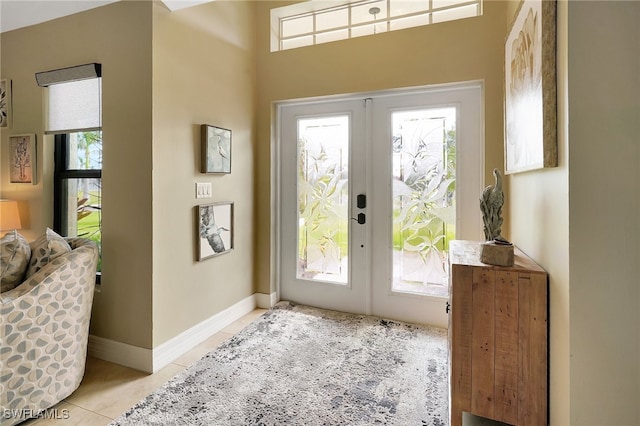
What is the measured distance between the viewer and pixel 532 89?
1530 mm

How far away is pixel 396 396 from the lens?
1.96m

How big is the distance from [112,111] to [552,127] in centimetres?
264

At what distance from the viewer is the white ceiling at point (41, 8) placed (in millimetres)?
2326

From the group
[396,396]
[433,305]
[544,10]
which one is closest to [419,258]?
[433,305]

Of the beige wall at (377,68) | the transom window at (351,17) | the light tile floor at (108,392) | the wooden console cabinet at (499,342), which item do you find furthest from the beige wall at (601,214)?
the transom window at (351,17)

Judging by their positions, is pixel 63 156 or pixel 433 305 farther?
pixel 433 305

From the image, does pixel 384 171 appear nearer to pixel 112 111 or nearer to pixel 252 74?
pixel 252 74

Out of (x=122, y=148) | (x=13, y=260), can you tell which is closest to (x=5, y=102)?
(x=122, y=148)

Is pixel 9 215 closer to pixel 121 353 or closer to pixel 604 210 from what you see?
pixel 121 353

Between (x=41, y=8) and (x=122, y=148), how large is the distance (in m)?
1.28

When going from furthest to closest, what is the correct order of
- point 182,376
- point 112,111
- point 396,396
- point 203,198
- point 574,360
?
point 203,198
point 112,111
point 182,376
point 396,396
point 574,360

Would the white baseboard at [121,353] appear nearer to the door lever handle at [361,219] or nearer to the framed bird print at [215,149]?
the framed bird print at [215,149]

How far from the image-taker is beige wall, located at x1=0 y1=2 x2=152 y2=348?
7.34 feet

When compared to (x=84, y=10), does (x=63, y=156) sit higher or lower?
lower
